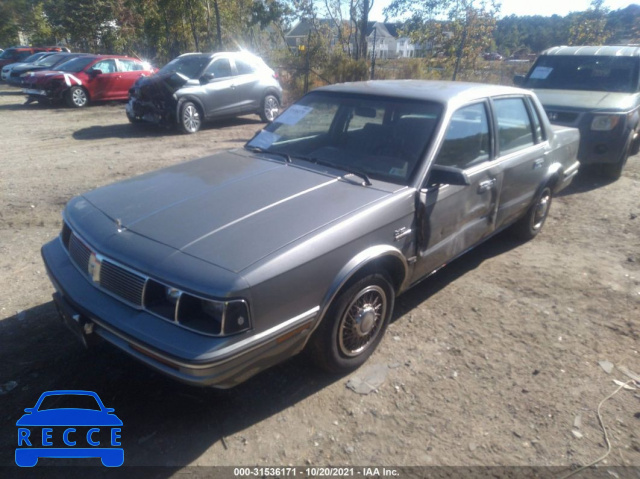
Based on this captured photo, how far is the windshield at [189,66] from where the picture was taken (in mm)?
10984

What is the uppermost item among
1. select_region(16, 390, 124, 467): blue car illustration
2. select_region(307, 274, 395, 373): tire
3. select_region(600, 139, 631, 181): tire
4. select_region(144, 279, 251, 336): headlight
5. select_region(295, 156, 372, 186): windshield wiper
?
select_region(295, 156, 372, 186): windshield wiper

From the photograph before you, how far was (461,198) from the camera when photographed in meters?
3.63

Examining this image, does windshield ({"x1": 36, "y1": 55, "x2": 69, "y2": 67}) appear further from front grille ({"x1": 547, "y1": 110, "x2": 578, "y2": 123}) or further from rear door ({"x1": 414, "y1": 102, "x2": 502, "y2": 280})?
rear door ({"x1": 414, "y1": 102, "x2": 502, "y2": 280})

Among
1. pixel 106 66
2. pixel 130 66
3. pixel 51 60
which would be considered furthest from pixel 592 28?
pixel 51 60

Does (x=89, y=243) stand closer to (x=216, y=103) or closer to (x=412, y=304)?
(x=412, y=304)

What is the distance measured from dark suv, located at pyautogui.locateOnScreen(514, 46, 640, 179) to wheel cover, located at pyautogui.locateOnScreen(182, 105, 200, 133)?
6.79 meters

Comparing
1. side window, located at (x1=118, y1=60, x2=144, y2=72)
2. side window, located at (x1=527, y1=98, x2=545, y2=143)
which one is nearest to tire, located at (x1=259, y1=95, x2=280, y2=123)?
side window, located at (x1=118, y1=60, x2=144, y2=72)

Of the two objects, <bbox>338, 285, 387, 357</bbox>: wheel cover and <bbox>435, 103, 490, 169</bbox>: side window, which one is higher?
<bbox>435, 103, 490, 169</bbox>: side window

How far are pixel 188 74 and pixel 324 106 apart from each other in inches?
317

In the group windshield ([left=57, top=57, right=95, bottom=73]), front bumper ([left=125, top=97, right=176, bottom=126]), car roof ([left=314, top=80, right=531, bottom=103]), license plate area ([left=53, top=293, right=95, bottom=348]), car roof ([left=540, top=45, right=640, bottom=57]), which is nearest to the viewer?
license plate area ([left=53, top=293, right=95, bottom=348])

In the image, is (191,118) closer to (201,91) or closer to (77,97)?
(201,91)

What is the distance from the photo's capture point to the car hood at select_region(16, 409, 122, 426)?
2.67m

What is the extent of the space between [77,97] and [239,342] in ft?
48.9

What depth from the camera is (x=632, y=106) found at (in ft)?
24.0
